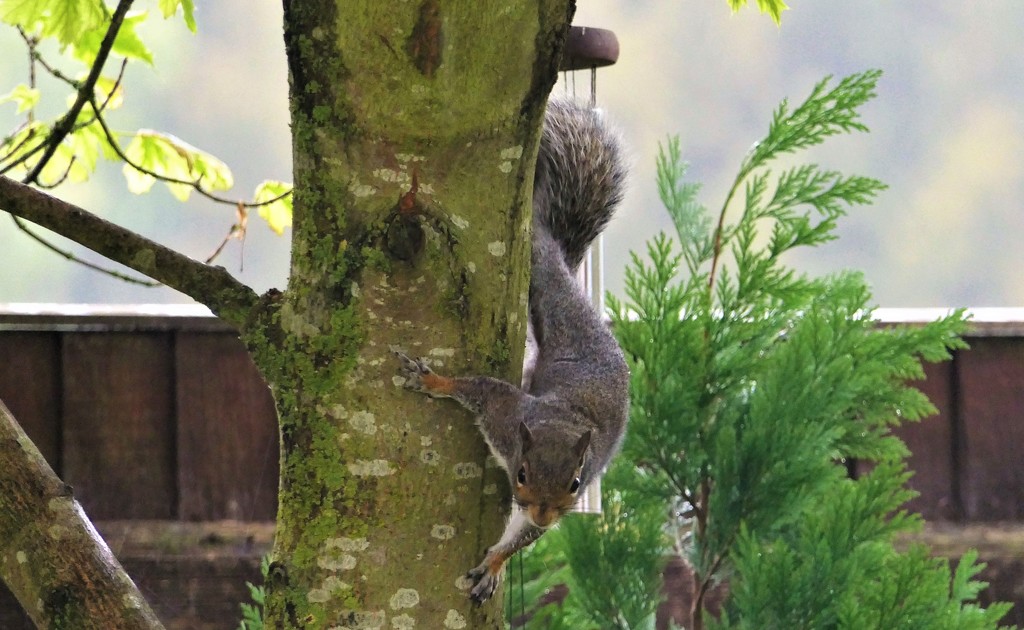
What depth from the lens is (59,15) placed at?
823 mm

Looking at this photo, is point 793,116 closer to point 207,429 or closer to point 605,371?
point 605,371

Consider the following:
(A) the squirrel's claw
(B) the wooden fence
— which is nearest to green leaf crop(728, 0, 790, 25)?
(A) the squirrel's claw

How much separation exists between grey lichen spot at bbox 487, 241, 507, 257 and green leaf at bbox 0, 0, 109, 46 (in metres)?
0.39

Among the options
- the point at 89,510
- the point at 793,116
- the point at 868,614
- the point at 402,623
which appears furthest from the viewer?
the point at 89,510

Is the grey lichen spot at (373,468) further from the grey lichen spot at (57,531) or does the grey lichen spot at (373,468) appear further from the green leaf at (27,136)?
the green leaf at (27,136)

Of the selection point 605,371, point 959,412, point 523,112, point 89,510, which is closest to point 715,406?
point 605,371

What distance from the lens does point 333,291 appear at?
26.1 inches

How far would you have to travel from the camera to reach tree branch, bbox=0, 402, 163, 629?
704 mm

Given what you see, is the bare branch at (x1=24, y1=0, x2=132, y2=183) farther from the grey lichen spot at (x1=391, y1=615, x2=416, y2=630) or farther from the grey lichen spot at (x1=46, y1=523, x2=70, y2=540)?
the grey lichen spot at (x1=391, y1=615, x2=416, y2=630)

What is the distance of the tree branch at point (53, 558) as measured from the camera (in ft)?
2.31

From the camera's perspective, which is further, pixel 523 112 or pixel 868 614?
pixel 868 614

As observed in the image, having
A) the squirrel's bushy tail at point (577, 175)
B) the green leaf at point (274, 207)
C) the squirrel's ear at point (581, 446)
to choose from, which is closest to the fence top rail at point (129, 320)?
the green leaf at point (274, 207)

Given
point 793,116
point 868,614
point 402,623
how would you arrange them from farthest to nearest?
point 793,116, point 868,614, point 402,623

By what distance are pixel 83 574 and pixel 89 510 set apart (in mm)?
797
